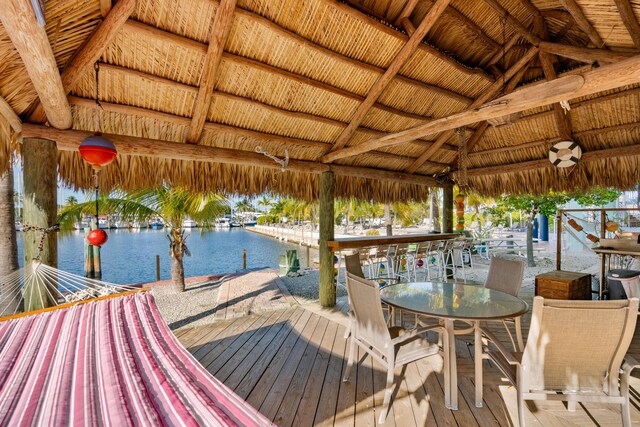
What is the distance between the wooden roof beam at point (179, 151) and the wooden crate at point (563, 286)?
3.08 meters

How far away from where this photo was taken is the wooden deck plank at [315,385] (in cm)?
207

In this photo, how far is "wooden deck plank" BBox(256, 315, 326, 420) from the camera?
218 centimetres

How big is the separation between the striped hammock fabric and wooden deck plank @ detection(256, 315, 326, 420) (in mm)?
838

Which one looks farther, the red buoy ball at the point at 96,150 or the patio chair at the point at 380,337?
the red buoy ball at the point at 96,150

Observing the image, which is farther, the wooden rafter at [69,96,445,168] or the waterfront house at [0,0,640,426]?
the wooden rafter at [69,96,445,168]

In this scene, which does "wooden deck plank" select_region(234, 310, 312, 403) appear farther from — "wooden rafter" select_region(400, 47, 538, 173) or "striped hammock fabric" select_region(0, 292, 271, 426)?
"wooden rafter" select_region(400, 47, 538, 173)

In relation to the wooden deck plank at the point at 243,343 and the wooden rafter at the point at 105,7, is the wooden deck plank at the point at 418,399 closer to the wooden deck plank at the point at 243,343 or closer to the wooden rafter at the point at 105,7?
the wooden deck plank at the point at 243,343

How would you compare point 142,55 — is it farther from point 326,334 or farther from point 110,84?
point 326,334

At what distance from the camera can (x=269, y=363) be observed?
9.25 ft

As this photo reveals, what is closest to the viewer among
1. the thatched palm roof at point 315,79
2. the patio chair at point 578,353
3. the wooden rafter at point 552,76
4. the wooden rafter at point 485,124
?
the patio chair at point 578,353

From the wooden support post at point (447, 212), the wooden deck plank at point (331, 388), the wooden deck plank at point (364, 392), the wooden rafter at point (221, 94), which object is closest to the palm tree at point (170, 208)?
the wooden rafter at point (221, 94)

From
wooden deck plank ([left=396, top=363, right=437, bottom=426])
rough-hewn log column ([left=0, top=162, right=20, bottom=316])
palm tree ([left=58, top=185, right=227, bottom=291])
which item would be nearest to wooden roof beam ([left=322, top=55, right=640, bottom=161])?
wooden deck plank ([left=396, top=363, right=437, bottom=426])

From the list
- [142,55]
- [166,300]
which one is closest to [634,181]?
[142,55]

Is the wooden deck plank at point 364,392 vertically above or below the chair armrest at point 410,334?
below
